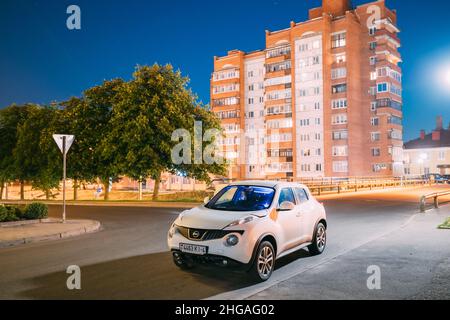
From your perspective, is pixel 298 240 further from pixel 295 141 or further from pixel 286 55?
pixel 286 55

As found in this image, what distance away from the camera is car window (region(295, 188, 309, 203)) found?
866 cm

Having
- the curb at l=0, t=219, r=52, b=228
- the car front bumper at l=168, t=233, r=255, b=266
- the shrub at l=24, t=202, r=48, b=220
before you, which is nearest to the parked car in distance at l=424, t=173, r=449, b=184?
the shrub at l=24, t=202, r=48, b=220

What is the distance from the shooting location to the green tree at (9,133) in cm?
4056

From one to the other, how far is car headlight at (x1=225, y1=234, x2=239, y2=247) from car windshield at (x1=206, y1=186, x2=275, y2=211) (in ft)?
3.18

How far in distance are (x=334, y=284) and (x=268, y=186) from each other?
2.40 meters

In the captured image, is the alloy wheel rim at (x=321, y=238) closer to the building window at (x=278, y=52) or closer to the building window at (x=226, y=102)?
the building window at (x=278, y=52)

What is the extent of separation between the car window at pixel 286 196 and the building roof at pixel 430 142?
263 feet

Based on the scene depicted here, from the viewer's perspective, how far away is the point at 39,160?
37.7 metres

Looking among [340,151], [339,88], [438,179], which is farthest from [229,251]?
[339,88]

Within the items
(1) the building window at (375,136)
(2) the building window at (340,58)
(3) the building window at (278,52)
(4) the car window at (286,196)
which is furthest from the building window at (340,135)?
(4) the car window at (286,196)

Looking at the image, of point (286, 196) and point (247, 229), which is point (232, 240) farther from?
point (286, 196)

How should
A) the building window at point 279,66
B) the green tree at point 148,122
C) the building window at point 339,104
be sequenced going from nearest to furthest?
the green tree at point 148,122, the building window at point 339,104, the building window at point 279,66

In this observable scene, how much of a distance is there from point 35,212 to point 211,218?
34.7ft
